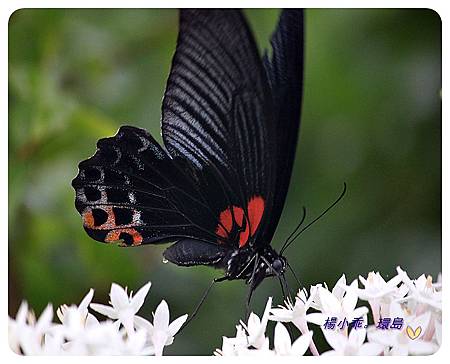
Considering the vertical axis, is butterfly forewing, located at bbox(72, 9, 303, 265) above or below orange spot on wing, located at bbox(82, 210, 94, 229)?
above

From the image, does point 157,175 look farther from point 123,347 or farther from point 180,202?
point 123,347

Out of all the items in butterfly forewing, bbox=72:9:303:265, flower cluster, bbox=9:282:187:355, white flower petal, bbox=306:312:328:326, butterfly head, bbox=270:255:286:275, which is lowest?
white flower petal, bbox=306:312:328:326

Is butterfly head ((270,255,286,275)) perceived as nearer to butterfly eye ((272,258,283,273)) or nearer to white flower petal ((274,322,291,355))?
butterfly eye ((272,258,283,273))

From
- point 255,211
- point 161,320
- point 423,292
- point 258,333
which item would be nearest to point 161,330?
point 161,320

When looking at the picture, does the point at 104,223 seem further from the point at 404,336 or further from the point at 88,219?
the point at 404,336

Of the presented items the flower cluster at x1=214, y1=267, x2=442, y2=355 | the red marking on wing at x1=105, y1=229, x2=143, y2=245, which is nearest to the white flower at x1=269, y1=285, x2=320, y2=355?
the flower cluster at x1=214, y1=267, x2=442, y2=355
